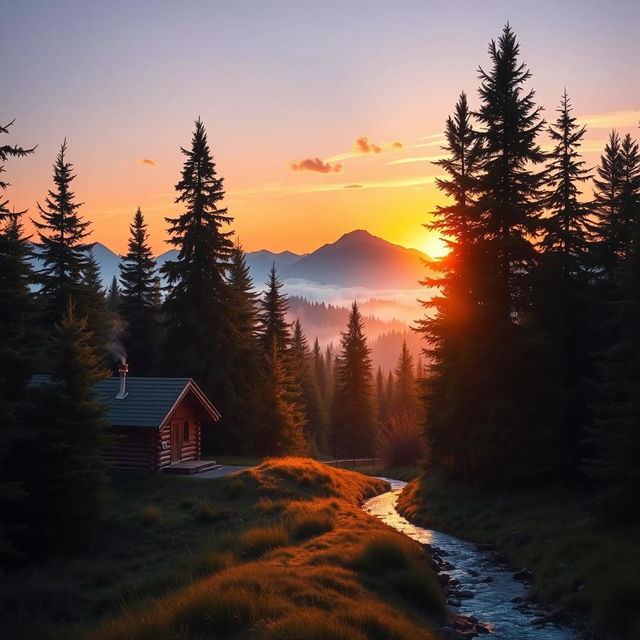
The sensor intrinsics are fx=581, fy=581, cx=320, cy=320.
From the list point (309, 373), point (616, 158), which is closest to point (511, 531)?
point (616, 158)

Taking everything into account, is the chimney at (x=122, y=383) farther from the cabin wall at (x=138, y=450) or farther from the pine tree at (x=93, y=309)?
the pine tree at (x=93, y=309)

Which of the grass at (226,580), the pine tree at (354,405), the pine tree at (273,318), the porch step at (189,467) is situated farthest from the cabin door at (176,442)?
the pine tree at (354,405)

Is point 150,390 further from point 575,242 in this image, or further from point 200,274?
point 575,242

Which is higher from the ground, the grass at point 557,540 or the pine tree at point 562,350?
the pine tree at point 562,350

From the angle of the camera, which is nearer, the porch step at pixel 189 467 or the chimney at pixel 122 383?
the porch step at pixel 189 467

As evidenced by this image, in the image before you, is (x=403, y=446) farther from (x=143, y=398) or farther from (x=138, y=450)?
(x=138, y=450)

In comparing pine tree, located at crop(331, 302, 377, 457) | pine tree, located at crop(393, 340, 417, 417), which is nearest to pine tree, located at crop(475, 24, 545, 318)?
pine tree, located at crop(331, 302, 377, 457)

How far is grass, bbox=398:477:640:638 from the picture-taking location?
45.0ft

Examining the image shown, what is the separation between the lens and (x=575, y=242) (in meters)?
29.8

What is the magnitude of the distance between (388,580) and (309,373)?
245ft

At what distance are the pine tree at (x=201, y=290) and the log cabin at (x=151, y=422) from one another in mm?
9095

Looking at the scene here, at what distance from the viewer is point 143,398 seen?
3162cm

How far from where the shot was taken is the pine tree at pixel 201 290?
43.9 metres

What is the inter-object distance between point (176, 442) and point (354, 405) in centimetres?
4227
